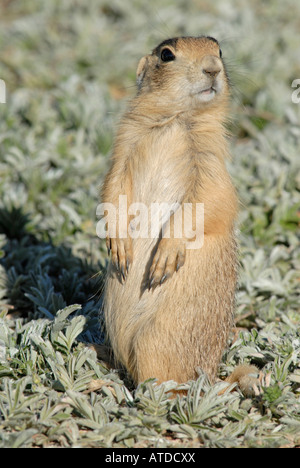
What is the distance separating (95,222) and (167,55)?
2780 millimetres

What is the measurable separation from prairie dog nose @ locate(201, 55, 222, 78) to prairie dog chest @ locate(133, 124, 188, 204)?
1.36ft

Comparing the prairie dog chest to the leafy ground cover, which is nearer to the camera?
the leafy ground cover

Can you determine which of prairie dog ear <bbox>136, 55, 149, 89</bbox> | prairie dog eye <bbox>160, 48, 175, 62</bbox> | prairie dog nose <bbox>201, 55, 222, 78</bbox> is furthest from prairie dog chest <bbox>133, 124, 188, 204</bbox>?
prairie dog ear <bbox>136, 55, 149, 89</bbox>

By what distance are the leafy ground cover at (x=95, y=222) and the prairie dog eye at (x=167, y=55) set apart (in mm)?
1554

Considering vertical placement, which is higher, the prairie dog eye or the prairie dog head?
the prairie dog eye

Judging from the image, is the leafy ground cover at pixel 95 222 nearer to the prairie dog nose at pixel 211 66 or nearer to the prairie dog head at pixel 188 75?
the prairie dog head at pixel 188 75

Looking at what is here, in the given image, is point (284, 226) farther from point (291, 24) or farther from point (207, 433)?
point (291, 24)

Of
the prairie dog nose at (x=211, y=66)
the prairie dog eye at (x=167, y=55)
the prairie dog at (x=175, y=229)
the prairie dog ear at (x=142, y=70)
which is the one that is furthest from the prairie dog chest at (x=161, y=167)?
the prairie dog ear at (x=142, y=70)

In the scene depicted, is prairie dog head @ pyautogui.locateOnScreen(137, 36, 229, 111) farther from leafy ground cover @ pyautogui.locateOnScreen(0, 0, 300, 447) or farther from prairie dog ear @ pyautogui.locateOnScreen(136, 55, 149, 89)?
leafy ground cover @ pyautogui.locateOnScreen(0, 0, 300, 447)

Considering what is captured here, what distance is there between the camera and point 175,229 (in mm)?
4172

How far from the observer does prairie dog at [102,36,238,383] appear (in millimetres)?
4172

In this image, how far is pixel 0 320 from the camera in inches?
195

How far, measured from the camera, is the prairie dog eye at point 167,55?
4.63 metres

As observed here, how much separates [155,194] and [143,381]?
4.07ft
